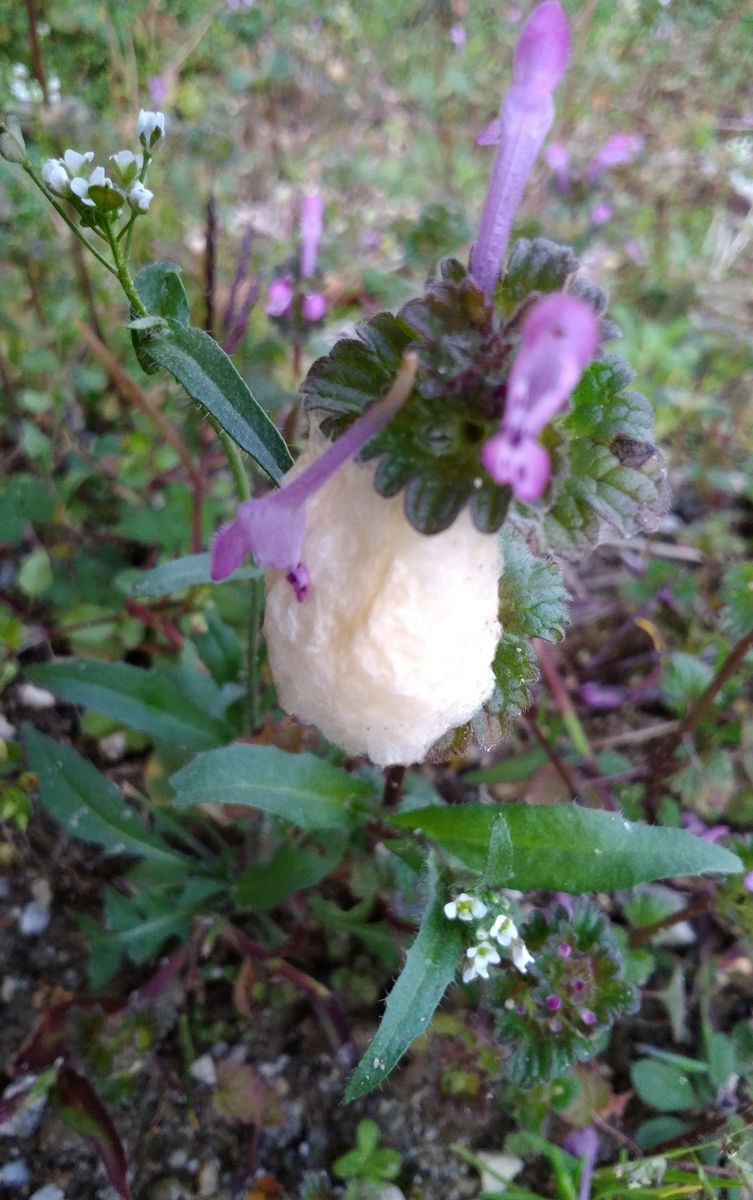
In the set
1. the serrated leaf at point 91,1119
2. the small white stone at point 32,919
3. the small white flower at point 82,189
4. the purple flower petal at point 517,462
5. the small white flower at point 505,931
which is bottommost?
the small white stone at point 32,919

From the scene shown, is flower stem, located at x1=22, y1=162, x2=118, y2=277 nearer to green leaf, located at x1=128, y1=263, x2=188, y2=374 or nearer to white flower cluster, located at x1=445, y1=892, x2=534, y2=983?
green leaf, located at x1=128, y1=263, x2=188, y2=374

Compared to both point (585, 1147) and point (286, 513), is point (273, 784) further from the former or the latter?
point (585, 1147)

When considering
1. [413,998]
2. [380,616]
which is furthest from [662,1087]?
[380,616]

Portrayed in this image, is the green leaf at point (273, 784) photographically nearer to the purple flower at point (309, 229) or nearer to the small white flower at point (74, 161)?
the small white flower at point (74, 161)

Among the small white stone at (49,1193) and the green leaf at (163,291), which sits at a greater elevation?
the green leaf at (163,291)

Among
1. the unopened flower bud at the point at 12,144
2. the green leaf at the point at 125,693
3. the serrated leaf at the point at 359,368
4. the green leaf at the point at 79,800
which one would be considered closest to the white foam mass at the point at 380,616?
the serrated leaf at the point at 359,368

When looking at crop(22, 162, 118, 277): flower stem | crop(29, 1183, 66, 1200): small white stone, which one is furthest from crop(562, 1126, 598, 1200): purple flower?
crop(22, 162, 118, 277): flower stem
